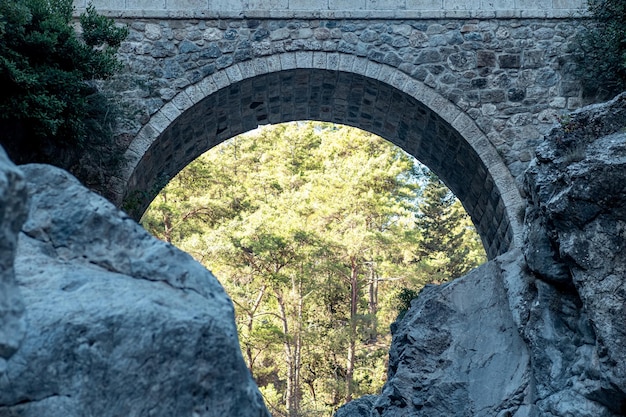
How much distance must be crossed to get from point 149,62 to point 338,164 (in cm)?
985

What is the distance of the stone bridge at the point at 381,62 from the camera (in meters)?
8.70

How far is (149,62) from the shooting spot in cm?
880

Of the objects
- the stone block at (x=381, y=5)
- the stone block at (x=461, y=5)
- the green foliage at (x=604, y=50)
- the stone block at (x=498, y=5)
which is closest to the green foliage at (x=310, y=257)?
the stone block at (x=381, y=5)

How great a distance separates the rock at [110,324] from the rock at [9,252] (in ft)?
0.76

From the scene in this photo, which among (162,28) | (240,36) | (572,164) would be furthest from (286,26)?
(572,164)

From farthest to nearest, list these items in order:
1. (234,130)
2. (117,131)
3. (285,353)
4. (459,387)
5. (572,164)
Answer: (285,353) → (234,130) → (117,131) → (459,387) → (572,164)

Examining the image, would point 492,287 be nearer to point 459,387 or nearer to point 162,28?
point 459,387

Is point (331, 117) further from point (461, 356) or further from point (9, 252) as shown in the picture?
point (9, 252)

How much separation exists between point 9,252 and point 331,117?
27.0 ft

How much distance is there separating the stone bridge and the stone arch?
21mm

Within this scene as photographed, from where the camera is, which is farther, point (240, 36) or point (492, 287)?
point (240, 36)

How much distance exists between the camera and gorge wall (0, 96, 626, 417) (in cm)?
257

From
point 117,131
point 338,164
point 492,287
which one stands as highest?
point 338,164

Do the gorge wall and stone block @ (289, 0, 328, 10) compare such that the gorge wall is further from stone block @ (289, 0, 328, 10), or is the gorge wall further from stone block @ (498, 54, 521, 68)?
stone block @ (289, 0, 328, 10)
